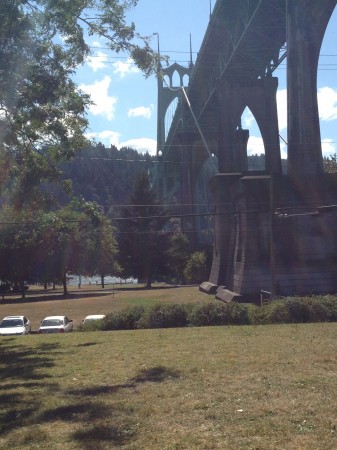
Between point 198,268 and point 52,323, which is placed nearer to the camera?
point 52,323

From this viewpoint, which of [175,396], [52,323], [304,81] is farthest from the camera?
[304,81]

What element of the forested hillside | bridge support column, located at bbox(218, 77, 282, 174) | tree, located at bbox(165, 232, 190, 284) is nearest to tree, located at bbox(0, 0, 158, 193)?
bridge support column, located at bbox(218, 77, 282, 174)

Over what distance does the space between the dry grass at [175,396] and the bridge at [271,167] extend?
46.6 feet

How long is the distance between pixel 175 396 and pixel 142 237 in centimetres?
6650

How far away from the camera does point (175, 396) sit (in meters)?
8.07

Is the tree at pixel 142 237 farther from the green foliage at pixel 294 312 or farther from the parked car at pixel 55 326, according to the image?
the green foliage at pixel 294 312

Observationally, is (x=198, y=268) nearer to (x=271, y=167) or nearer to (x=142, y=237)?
(x=142, y=237)

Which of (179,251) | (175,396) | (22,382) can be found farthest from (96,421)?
(179,251)

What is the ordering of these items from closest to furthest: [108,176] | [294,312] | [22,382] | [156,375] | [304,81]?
[156,375] → [22,382] → [294,312] → [304,81] → [108,176]

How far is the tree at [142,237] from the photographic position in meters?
74.4

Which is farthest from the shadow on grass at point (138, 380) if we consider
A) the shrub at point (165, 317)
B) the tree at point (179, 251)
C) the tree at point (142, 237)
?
the tree at point (142, 237)

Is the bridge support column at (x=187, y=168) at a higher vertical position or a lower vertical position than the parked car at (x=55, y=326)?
higher

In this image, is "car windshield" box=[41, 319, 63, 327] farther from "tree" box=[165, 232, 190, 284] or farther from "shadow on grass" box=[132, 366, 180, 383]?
"tree" box=[165, 232, 190, 284]

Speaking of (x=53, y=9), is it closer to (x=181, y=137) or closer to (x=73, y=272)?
(x=73, y=272)
